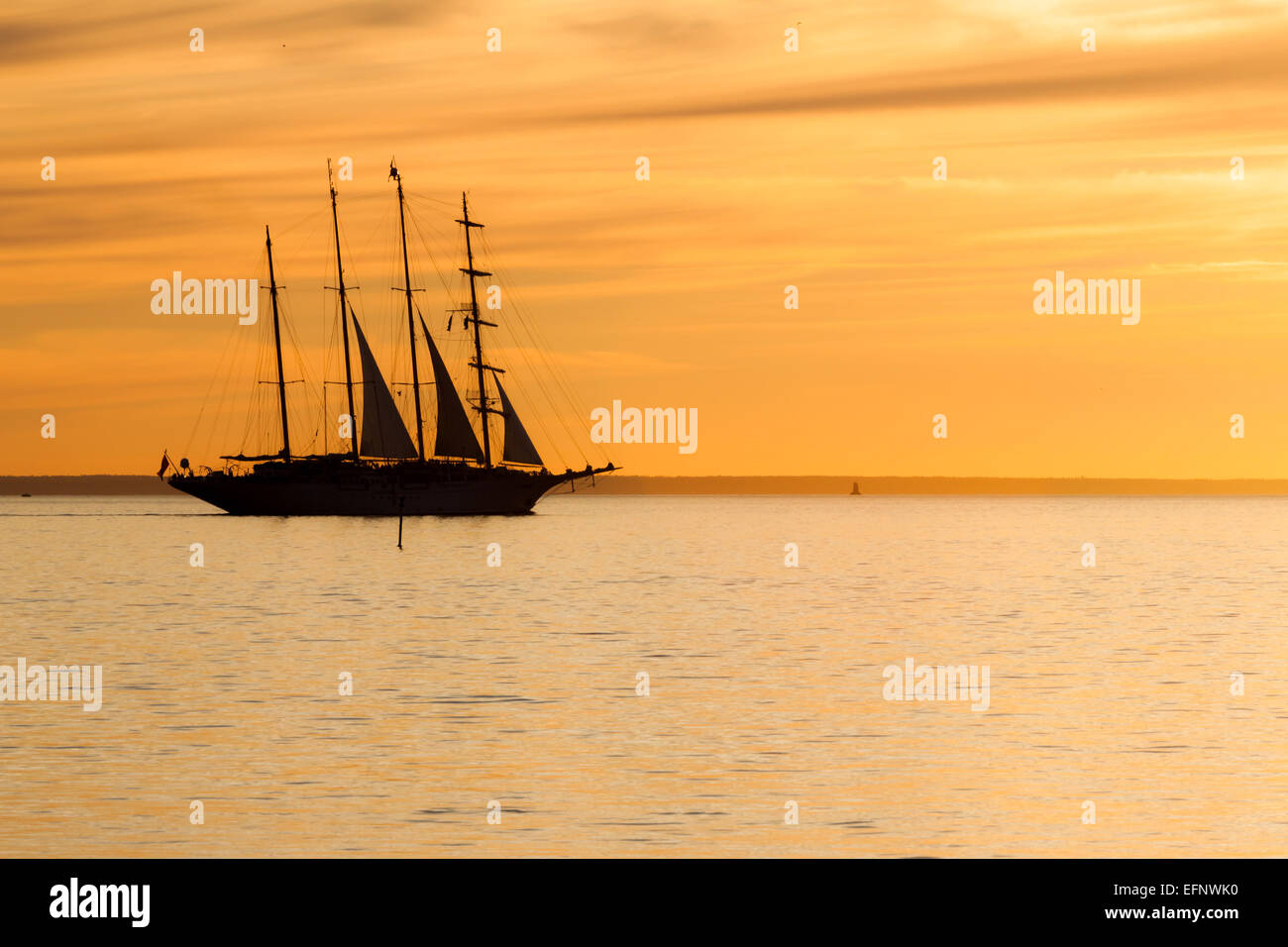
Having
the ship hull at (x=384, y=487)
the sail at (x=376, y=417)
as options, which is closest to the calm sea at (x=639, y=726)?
the sail at (x=376, y=417)

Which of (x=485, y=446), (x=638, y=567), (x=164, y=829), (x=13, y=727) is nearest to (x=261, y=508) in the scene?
(x=485, y=446)

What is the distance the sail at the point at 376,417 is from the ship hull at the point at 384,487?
721 cm

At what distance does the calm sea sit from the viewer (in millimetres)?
21344

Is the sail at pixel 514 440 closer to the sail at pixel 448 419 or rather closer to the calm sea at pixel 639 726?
the sail at pixel 448 419

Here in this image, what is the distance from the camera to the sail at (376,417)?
13688cm

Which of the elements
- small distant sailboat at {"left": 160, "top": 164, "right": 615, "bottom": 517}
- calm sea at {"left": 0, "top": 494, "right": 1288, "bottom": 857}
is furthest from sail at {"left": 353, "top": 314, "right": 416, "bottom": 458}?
calm sea at {"left": 0, "top": 494, "right": 1288, "bottom": 857}

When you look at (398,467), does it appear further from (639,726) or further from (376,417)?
(639,726)

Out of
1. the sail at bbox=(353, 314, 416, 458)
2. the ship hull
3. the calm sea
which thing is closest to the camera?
the calm sea

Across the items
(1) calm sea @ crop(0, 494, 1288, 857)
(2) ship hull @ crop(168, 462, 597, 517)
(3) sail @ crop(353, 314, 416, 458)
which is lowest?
(1) calm sea @ crop(0, 494, 1288, 857)

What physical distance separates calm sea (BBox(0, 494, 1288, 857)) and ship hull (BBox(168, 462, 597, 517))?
238ft

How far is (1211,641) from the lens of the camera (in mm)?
51281

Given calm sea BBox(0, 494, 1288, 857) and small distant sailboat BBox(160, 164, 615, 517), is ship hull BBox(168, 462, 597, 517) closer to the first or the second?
small distant sailboat BBox(160, 164, 615, 517)
